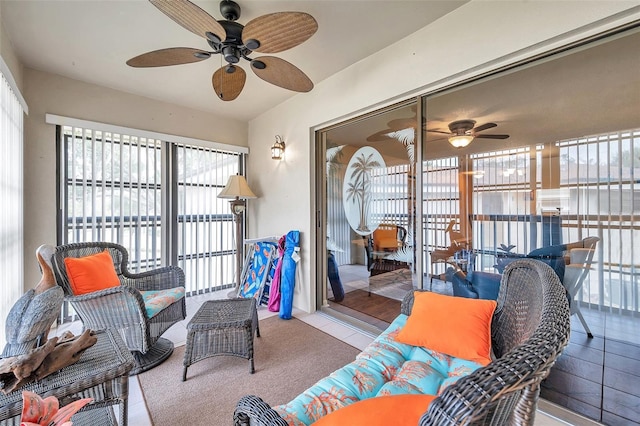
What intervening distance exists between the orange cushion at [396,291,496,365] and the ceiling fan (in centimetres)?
179

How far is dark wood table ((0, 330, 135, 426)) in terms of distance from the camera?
1.04 meters

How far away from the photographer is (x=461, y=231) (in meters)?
2.05

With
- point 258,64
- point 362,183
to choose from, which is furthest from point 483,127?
point 258,64

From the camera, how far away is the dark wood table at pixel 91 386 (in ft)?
3.43

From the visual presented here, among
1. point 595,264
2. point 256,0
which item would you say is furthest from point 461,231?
point 256,0

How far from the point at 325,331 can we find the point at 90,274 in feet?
7.16

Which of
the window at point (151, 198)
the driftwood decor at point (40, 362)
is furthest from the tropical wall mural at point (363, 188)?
the driftwood decor at point (40, 362)

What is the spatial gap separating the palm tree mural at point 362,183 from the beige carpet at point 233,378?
49.8 inches

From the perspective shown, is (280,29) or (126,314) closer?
(280,29)

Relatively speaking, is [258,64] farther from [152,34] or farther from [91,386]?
[91,386]

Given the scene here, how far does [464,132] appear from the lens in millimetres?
2002

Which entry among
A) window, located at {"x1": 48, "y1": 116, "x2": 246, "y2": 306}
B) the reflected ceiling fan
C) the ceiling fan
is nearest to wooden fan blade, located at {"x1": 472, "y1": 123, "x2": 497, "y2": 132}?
the reflected ceiling fan

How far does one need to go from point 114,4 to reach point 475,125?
9.01 ft

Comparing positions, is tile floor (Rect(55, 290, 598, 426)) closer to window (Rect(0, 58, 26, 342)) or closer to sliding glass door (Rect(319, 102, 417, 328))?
sliding glass door (Rect(319, 102, 417, 328))
